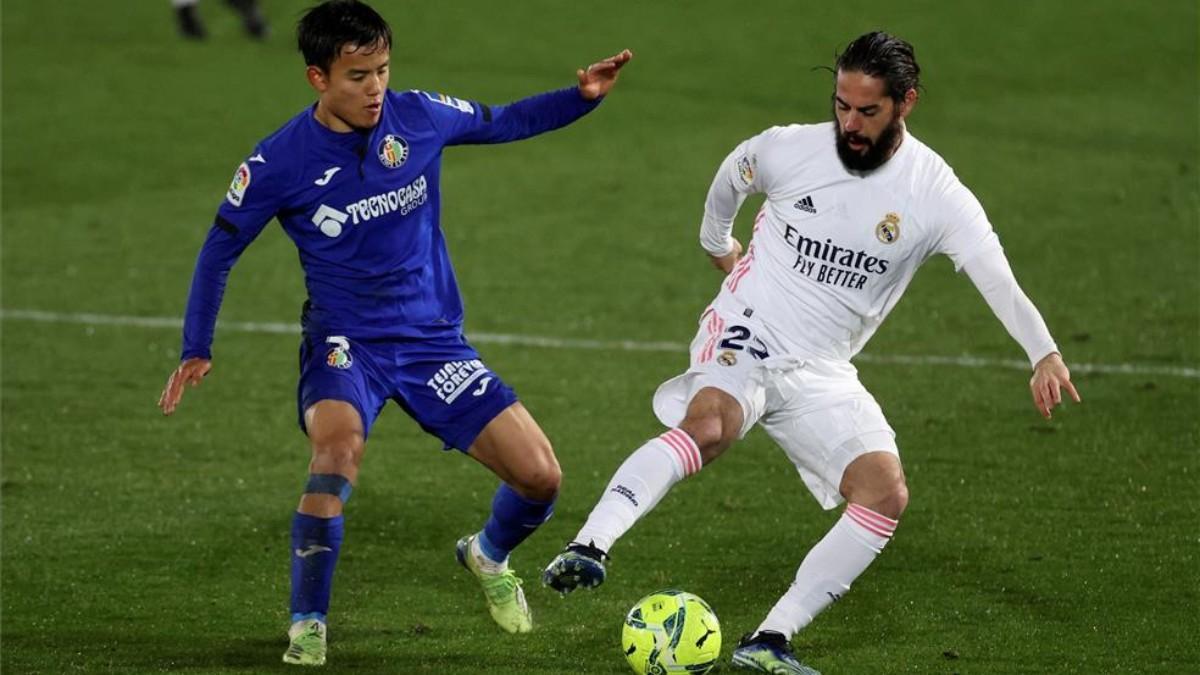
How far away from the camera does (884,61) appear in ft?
19.5

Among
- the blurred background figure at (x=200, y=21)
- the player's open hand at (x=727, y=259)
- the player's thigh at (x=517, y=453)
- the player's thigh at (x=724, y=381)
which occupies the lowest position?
the blurred background figure at (x=200, y=21)

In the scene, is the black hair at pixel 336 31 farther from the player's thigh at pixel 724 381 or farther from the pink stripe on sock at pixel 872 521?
the pink stripe on sock at pixel 872 521

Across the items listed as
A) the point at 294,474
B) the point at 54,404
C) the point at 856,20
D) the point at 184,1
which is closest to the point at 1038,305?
the point at 294,474

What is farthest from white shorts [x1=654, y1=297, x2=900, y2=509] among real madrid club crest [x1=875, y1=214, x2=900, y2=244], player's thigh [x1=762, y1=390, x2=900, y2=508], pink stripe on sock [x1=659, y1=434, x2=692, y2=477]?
real madrid club crest [x1=875, y1=214, x2=900, y2=244]

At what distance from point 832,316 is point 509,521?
1.38 meters

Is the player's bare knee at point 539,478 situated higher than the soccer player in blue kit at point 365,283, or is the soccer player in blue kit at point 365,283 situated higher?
the soccer player in blue kit at point 365,283

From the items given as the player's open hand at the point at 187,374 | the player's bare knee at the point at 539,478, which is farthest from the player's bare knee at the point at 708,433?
the player's open hand at the point at 187,374

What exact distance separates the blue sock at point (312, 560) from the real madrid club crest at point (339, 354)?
0.52 meters

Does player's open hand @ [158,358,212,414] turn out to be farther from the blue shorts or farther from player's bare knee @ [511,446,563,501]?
player's bare knee @ [511,446,563,501]

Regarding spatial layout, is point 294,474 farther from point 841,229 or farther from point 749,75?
point 749,75

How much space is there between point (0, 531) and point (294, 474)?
140 centimetres

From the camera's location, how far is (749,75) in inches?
682

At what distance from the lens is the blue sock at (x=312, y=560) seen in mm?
6012

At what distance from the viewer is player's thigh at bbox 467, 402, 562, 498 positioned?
6.35 metres
